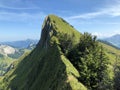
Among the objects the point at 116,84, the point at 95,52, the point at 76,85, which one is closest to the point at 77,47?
the point at 95,52

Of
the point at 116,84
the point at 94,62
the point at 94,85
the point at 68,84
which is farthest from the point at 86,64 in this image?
the point at 116,84

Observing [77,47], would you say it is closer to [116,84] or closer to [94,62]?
[94,62]

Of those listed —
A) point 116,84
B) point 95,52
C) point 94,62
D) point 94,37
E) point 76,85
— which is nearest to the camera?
point 116,84

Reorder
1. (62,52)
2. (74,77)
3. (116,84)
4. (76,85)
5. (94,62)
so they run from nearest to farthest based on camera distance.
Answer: (116,84)
(76,85)
(74,77)
(94,62)
(62,52)

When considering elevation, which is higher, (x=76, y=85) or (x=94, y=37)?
(x=94, y=37)

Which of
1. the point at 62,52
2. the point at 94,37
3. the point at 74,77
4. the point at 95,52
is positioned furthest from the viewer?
the point at 62,52

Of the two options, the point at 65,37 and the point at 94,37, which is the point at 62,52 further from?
the point at 94,37

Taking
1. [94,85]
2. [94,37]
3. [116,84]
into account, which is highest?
[94,37]

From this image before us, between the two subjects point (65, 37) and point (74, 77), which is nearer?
point (74, 77)

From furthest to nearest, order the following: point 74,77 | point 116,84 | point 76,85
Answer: point 74,77, point 76,85, point 116,84

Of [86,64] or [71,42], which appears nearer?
[86,64]
